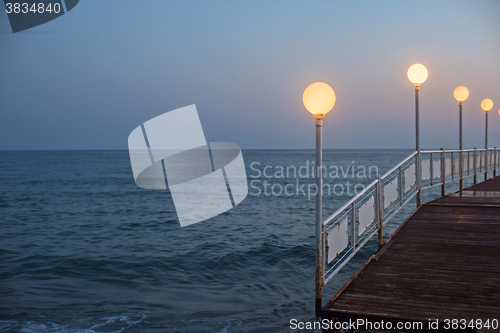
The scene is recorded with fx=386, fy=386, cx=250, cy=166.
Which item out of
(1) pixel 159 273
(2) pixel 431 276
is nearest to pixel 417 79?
(2) pixel 431 276

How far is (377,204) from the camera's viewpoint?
6.32m

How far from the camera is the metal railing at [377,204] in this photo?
4.59 meters

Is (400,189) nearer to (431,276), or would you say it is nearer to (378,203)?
(378,203)

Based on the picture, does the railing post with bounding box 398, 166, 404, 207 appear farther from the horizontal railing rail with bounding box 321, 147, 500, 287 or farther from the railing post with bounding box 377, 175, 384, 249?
the railing post with bounding box 377, 175, 384, 249

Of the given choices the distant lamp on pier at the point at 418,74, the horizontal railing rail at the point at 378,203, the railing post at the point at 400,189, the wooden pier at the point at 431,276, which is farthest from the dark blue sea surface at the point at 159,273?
the distant lamp on pier at the point at 418,74

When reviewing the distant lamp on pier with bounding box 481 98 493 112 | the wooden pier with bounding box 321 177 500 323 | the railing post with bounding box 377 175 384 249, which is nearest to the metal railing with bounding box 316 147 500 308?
the railing post with bounding box 377 175 384 249

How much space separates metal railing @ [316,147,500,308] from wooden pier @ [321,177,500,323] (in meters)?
0.34

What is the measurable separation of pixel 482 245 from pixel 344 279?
3137 millimetres

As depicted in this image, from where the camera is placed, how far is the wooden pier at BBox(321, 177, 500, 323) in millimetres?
3840

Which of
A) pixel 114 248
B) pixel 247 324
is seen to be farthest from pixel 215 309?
pixel 114 248

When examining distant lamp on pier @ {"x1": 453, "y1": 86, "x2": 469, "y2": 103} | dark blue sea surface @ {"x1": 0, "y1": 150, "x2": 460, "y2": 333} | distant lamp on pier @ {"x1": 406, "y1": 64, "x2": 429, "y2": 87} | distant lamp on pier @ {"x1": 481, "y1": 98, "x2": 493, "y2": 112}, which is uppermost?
distant lamp on pier @ {"x1": 406, "y1": 64, "x2": 429, "y2": 87}

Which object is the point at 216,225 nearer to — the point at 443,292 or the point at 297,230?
the point at 297,230

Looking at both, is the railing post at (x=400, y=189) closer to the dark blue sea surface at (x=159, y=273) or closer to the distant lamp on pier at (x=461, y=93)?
the dark blue sea surface at (x=159, y=273)

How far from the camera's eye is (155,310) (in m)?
7.19
